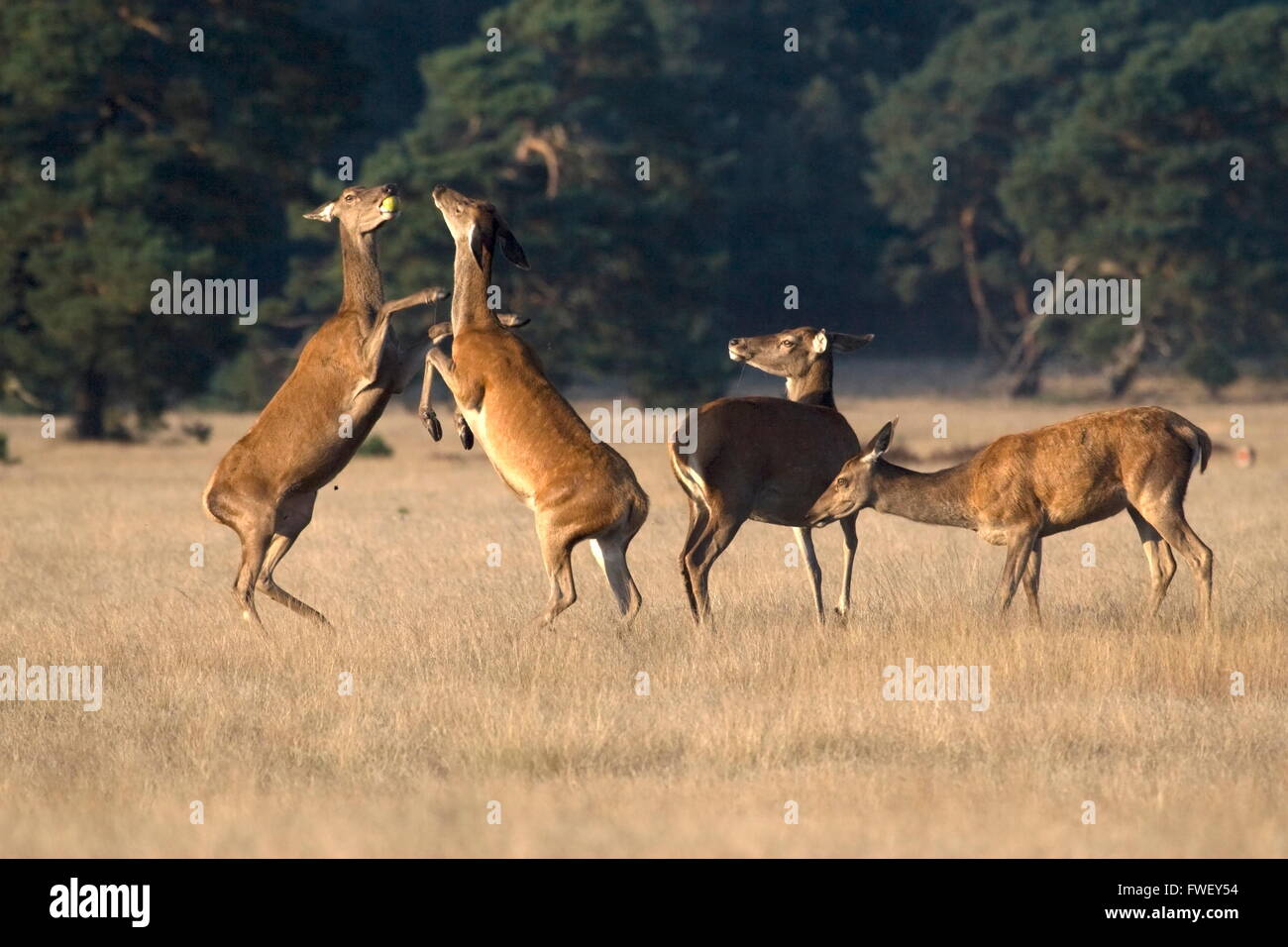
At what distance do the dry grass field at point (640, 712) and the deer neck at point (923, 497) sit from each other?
0.53m

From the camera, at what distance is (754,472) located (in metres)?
10.8

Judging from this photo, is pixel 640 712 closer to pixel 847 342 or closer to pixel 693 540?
pixel 693 540

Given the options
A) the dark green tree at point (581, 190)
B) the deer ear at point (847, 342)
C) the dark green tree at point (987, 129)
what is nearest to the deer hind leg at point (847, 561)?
the deer ear at point (847, 342)

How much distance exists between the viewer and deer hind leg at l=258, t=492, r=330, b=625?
10695 millimetres

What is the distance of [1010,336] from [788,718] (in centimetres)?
4030

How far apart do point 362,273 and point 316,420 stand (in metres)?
0.86

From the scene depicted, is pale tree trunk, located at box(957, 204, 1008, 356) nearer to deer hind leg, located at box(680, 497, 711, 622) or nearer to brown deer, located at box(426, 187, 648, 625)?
deer hind leg, located at box(680, 497, 711, 622)

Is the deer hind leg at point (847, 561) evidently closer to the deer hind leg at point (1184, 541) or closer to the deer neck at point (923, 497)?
the deer neck at point (923, 497)

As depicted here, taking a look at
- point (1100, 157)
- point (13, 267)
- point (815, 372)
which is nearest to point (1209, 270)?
point (1100, 157)

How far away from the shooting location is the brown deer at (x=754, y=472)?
10.7 meters

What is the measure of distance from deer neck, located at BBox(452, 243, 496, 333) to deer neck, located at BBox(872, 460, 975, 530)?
2.25 m

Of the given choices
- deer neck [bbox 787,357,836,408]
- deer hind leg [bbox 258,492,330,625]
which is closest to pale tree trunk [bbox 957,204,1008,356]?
deer neck [bbox 787,357,836,408]

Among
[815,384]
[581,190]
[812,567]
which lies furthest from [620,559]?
[581,190]

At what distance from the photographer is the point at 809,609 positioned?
11.3 meters
